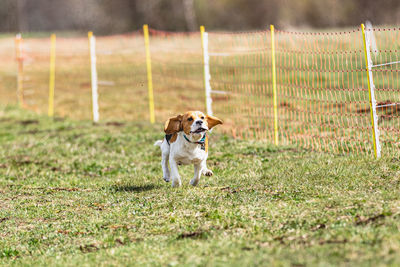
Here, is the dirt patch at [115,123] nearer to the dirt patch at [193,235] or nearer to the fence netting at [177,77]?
the fence netting at [177,77]

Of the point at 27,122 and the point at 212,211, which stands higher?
the point at 27,122

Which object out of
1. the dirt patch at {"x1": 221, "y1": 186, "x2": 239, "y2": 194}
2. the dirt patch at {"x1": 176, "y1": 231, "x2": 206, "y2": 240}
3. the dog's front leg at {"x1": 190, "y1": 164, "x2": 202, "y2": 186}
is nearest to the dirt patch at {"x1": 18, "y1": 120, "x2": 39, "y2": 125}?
the dog's front leg at {"x1": 190, "y1": 164, "x2": 202, "y2": 186}

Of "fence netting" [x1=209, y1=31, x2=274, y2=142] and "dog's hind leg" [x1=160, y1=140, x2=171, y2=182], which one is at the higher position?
"fence netting" [x1=209, y1=31, x2=274, y2=142]

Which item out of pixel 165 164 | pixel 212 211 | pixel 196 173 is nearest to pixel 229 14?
pixel 165 164

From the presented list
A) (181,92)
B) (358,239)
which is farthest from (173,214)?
(181,92)

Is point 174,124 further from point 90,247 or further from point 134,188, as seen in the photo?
point 90,247

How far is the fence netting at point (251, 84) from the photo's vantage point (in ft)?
45.1

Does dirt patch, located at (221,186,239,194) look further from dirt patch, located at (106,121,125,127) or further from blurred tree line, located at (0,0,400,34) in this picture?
blurred tree line, located at (0,0,400,34)

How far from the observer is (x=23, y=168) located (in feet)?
45.3

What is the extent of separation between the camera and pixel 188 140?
9.38 meters

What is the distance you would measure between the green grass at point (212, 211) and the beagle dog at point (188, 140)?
1.28 feet

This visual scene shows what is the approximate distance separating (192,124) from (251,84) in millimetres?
16937

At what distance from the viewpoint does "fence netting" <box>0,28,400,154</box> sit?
45.1ft

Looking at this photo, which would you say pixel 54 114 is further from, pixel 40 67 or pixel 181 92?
pixel 40 67
